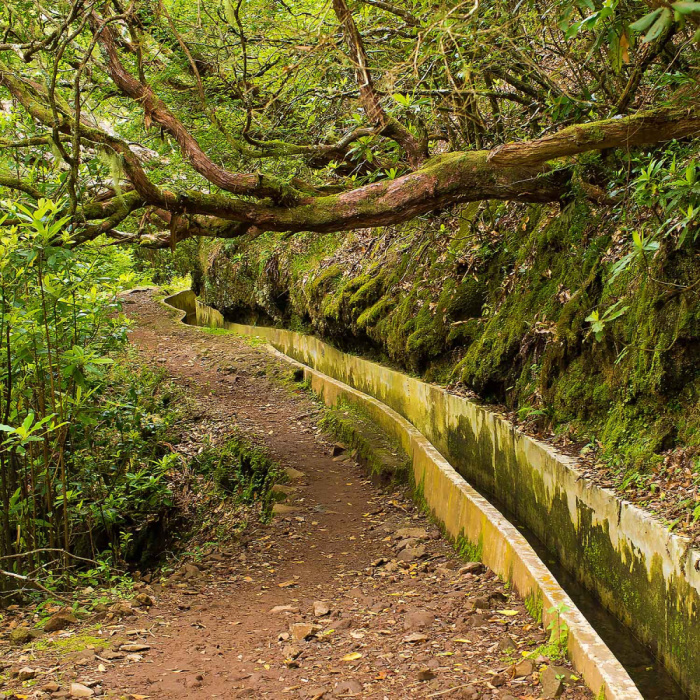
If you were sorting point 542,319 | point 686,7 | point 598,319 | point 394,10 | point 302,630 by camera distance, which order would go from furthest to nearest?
point 542,319 → point 394,10 → point 302,630 → point 598,319 → point 686,7

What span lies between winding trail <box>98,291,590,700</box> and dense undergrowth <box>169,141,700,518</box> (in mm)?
1659

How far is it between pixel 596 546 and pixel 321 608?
2300mm

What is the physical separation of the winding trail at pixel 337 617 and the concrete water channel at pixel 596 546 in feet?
1.72

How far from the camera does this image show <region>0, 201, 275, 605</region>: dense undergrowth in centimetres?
535

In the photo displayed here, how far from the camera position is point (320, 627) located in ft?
17.1

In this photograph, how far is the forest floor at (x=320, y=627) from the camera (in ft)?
13.6

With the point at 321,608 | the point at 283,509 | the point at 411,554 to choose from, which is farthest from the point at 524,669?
the point at 283,509

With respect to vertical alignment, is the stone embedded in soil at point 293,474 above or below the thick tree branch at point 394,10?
below

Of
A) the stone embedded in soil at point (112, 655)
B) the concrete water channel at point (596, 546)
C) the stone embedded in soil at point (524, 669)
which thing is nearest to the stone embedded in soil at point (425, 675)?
the stone embedded in soil at point (524, 669)

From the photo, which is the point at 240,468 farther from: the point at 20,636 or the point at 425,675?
the point at 425,675

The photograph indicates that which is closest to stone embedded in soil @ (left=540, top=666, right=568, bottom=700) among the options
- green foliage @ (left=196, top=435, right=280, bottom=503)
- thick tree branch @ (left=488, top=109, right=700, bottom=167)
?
thick tree branch @ (left=488, top=109, right=700, bottom=167)

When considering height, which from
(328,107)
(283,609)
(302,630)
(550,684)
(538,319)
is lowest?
(283,609)

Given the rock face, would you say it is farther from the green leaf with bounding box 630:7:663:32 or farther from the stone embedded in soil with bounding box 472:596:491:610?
the green leaf with bounding box 630:7:663:32

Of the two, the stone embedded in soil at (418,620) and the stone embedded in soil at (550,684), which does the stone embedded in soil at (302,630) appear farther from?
the stone embedded in soil at (550,684)
